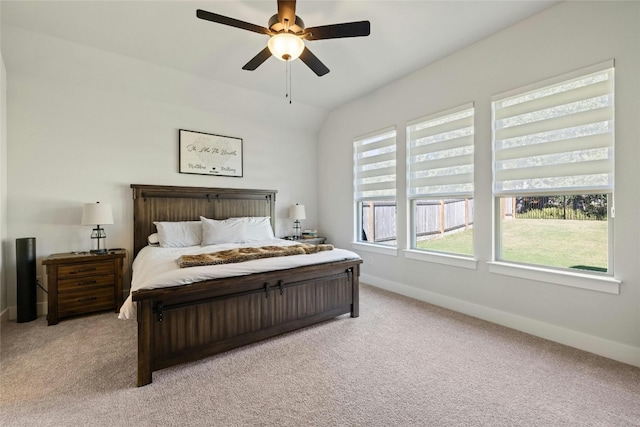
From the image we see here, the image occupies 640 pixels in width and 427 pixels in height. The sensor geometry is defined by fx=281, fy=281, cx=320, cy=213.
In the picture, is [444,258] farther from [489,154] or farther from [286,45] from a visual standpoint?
[286,45]

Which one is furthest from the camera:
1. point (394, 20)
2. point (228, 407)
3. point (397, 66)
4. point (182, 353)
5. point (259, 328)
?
point (397, 66)

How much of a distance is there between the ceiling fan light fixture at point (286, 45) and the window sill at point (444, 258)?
282 centimetres

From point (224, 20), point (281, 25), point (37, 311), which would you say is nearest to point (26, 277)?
point (37, 311)

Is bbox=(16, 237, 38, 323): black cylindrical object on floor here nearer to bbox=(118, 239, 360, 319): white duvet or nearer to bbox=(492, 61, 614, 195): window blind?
bbox=(118, 239, 360, 319): white duvet

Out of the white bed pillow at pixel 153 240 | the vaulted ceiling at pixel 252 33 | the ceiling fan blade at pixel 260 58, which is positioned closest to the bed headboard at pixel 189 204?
the white bed pillow at pixel 153 240

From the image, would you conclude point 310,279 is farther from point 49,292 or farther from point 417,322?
point 49,292

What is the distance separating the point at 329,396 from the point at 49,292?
320 centimetres

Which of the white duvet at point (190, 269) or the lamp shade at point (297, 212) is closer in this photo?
the white duvet at point (190, 269)

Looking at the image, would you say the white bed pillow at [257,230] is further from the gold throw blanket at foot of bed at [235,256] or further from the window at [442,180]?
the window at [442,180]

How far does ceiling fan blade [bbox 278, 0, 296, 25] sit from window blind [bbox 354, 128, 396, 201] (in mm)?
2482

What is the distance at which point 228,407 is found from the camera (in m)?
1.76

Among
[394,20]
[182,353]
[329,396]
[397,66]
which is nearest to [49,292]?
[182,353]

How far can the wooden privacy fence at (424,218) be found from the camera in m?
3.57

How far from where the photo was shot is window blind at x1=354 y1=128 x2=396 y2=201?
13.9ft
